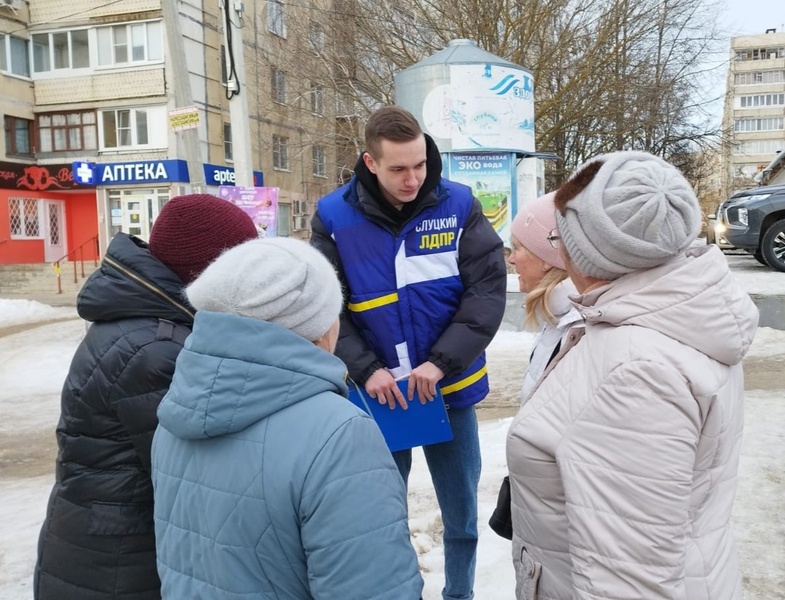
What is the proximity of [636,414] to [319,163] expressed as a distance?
117ft

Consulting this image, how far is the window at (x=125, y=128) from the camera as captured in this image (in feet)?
88.2

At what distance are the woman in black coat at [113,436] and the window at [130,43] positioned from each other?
90.0 feet

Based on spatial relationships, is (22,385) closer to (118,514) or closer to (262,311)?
(118,514)

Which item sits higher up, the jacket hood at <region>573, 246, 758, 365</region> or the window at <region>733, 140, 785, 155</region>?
the window at <region>733, 140, 785, 155</region>

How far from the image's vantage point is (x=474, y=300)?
273 cm

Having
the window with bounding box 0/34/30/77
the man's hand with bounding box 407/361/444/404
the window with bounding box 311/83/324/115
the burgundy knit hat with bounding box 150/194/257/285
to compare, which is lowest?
the man's hand with bounding box 407/361/444/404

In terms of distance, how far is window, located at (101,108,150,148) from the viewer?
2688cm

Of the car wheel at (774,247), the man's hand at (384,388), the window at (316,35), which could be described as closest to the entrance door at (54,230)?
the window at (316,35)

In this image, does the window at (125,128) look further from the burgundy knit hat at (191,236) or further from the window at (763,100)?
the window at (763,100)

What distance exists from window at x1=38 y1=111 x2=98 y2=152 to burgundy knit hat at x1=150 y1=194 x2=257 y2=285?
28.2m

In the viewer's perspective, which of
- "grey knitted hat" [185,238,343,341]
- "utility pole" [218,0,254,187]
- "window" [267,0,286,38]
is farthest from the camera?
"window" [267,0,286,38]

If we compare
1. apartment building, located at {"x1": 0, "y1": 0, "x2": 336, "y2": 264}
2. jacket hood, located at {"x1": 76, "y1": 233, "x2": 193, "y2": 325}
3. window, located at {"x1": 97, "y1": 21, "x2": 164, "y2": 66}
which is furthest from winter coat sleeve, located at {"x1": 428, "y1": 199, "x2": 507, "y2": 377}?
window, located at {"x1": 97, "y1": 21, "x2": 164, "y2": 66}

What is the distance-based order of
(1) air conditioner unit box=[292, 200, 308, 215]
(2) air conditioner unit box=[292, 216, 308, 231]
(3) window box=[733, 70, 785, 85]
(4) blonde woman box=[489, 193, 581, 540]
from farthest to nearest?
(3) window box=[733, 70, 785, 85], (1) air conditioner unit box=[292, 200, 308, 215], (2) air conditioner unit box=[292, 216, 308, 231], (4) blonde woman box=[489, 193, 581, 540]

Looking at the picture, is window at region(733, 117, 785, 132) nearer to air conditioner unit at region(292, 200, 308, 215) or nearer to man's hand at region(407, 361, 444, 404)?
air conditioner unit at region(292, 200, 308, 215)
